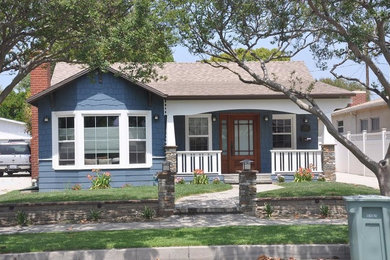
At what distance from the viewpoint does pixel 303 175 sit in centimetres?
1858

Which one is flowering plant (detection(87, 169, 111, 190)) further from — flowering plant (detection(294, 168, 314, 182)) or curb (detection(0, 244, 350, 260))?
curb (detection(0, 244, 350, 260))

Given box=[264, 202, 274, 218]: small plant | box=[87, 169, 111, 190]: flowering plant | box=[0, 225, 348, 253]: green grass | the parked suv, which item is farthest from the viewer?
the parked suv

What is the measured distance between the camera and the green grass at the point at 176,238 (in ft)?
29.6

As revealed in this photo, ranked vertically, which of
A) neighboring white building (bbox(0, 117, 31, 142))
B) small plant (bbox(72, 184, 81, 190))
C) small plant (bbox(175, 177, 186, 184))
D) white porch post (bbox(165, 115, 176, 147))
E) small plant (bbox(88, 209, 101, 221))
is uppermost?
neighboring white building (bbox(0, 117, 31, 142))

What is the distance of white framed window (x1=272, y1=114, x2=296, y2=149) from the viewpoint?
20766 millimetres

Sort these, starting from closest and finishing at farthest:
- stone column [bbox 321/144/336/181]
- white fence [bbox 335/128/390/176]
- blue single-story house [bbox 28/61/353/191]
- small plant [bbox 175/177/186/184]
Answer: blue single-story house [bbox 28/61/353/191] → small plant [bbox 175/177/186/184] → stone column [bbox 321/144/336/181] → white fence [bbox 335/128/390/176]

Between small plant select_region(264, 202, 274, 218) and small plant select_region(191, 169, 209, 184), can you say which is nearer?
small plant select_region(264, 202, 274, 218)

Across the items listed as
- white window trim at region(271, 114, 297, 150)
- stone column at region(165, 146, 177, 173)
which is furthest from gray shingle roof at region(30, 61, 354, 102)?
stone column at region(165, 146, 177, 173)

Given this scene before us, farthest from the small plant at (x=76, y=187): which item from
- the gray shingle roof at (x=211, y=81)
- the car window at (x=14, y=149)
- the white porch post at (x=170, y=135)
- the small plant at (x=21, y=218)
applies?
the car window at (x=14, y=149)

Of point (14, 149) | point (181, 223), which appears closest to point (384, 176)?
point (181, 223)

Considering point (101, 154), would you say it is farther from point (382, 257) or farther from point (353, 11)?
point (382, 257)

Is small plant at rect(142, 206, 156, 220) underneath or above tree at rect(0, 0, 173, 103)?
underneath

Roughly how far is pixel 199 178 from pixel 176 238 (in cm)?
910

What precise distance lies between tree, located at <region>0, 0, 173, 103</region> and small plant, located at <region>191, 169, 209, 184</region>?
738cm
